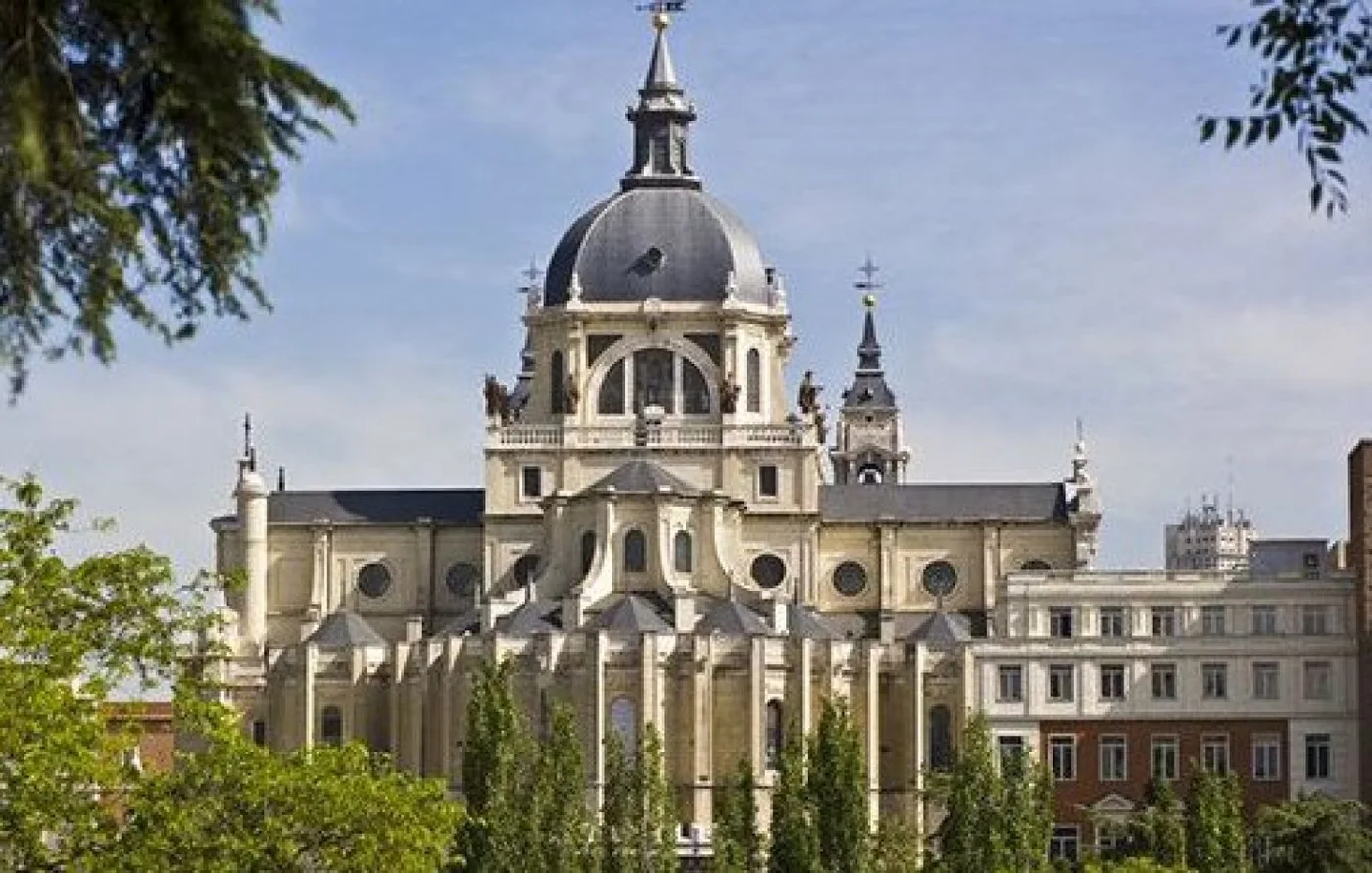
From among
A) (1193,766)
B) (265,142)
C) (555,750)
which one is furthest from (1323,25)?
(1193,766)

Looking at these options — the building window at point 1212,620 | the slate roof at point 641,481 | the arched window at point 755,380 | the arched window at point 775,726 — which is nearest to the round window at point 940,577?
the arched window at point 755,380

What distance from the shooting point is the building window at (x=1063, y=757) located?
501 ft

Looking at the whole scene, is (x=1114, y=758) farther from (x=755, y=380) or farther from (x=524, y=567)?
(x=524, y=567)

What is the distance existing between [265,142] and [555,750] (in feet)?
306

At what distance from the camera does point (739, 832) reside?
118m

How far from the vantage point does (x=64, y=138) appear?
24422 mm

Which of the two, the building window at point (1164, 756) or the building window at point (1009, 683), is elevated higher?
the building window at point (1009, 683)

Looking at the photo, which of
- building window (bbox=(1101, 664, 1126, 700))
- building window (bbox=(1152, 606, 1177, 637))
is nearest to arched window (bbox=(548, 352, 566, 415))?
building window (bbox=(1101, 664, 1126, 700))

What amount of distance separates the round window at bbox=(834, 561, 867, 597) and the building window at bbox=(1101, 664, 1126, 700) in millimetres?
20240

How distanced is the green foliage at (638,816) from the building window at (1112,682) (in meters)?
25.1

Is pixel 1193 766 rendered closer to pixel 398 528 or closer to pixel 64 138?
pixel 398 528

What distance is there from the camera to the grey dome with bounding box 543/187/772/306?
17388 centimetres

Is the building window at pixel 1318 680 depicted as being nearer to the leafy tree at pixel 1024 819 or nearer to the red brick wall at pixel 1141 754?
the red brick wall at pixel 1141 754

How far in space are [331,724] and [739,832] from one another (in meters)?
47.3
